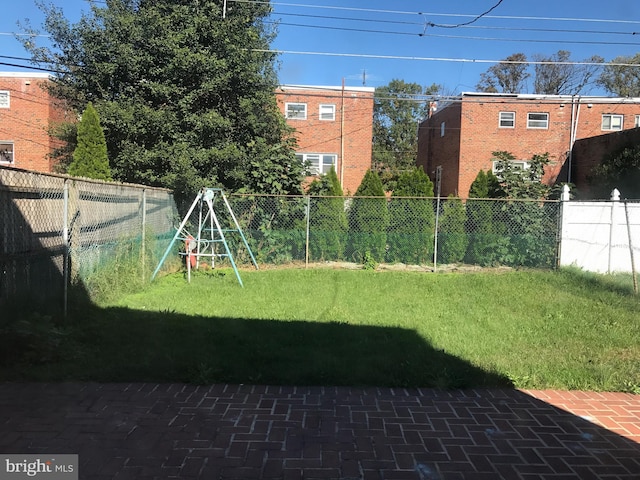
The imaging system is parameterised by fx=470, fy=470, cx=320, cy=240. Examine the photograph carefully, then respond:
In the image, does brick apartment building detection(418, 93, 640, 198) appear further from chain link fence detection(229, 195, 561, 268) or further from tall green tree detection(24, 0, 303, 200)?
tall green tree detection(24, 0, 303, 200)

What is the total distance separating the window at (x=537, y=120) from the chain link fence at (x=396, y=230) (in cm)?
1175

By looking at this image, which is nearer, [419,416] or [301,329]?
[419,416]

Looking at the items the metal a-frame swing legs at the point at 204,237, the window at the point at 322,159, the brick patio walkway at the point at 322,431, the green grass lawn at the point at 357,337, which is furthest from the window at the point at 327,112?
the brick patio walkway at the point at 322,431

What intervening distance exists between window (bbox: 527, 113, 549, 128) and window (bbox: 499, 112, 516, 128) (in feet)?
2.37

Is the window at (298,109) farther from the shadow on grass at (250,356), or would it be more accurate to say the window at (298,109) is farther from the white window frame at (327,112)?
the shadow on grass at (250,356)

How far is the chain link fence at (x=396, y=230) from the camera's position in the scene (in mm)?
12062

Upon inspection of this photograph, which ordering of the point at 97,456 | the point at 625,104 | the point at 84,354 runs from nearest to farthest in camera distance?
the point at 97,456 < the point at 84,354 < the point at 625,104

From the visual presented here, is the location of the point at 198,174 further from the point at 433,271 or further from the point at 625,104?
the point at 625,104

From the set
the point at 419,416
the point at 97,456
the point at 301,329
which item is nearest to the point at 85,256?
the point at 301,329

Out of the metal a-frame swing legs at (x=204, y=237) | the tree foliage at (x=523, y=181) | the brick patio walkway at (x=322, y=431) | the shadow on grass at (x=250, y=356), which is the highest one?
the tree foliage at (x=523, y=181)

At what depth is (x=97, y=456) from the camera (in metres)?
3.07

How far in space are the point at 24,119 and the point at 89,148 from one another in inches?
603

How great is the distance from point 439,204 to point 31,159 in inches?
833

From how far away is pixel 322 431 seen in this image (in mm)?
3469
